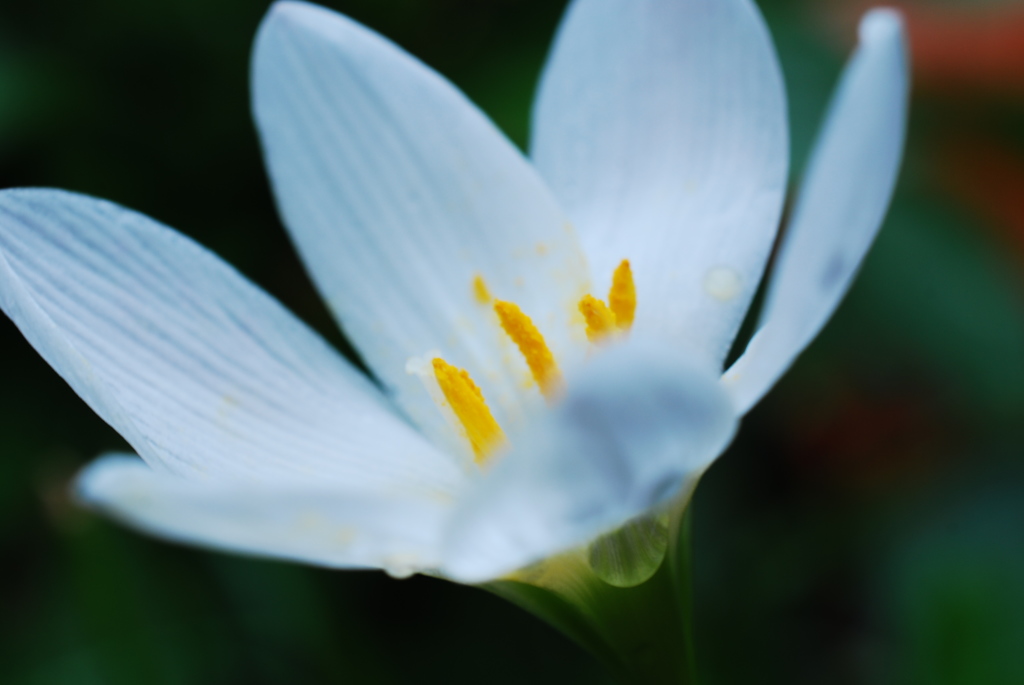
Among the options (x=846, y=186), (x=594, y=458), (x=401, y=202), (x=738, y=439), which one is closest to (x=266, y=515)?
(x=594, y=458)

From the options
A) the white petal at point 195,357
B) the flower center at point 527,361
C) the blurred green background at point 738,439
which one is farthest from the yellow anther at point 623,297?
the blurred green background at point 738,439

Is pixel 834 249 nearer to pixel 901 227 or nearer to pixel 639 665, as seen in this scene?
pixel 639 665

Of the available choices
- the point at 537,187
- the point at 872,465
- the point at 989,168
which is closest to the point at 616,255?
the point at 537,187

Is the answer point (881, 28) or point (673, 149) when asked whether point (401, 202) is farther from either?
point (881, 28)

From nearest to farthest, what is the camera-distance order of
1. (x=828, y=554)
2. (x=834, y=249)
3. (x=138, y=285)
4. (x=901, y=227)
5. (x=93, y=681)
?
(x=834, y=249), (x=138, y=285), (x=93, y=681), (x=828, y=554), (x=901, y=227)

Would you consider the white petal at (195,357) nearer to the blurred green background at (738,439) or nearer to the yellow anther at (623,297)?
the yellow anther at (623,297)
